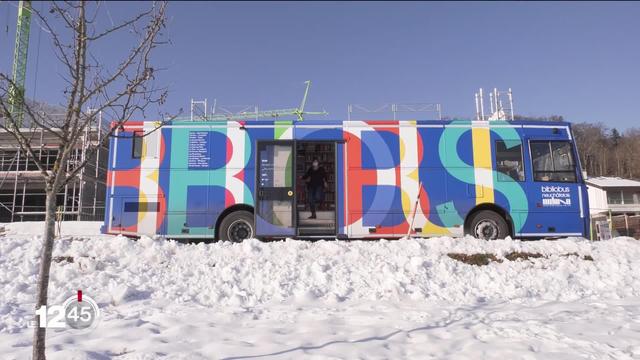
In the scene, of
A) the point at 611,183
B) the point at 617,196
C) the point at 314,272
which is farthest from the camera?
the point at 611,183

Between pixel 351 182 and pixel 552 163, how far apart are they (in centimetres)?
482

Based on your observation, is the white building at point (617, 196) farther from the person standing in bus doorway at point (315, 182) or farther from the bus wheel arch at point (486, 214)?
the person standing in bus doorway at point (315, 182)

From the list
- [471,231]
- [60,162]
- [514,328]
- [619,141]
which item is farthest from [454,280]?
[619,141]

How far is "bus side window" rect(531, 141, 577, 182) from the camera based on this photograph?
1007cm

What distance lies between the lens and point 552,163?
1015cm

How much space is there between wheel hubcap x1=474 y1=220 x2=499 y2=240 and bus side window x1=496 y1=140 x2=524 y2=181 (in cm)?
112

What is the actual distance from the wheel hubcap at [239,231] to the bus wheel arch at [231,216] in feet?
0.28

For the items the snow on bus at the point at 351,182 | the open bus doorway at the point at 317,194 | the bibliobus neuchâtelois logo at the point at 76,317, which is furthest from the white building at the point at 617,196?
the bibliobus neuchâtelois logo at the point at 76,317

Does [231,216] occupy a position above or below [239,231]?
above

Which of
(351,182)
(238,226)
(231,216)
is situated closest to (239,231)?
(238,226)

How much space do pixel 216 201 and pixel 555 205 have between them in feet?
25.8

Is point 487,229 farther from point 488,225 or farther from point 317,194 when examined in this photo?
point 317,194

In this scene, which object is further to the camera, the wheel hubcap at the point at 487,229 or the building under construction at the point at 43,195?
the building under construction at the point at 43,195

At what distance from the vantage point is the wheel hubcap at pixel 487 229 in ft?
32.5
